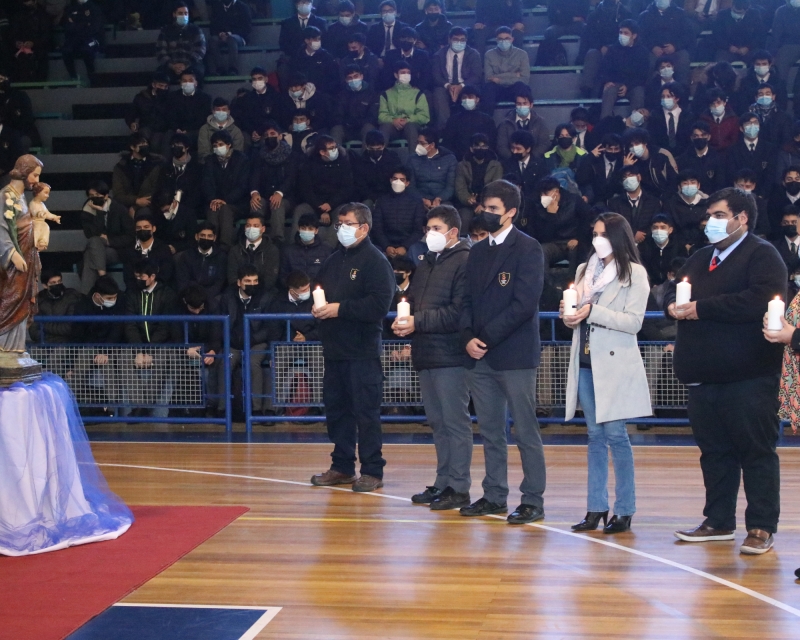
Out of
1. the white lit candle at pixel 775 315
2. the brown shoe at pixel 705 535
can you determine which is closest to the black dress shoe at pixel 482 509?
the brown shoe at pixel 705 535

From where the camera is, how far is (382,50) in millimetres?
14867

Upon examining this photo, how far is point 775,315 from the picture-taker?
205 inches

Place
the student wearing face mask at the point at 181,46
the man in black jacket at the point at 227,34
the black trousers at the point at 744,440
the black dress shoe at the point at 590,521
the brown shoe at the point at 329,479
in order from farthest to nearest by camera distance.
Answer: the man in black jacket at the point at 227,34, the student wearing face mask at the point at 181,46, the brown shoe at the point at 329,479, the black dress shoe at the point at 590,521, the black trousers at the point at 744,440

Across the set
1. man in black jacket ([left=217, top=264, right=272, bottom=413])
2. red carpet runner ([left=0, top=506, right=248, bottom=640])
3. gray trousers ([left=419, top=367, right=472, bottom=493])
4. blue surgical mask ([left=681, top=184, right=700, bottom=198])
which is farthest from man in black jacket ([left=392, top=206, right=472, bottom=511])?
blue surgical mask ([left=681, top=184, right=700, bottom=198])

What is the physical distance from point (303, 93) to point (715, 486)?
30.1 ft

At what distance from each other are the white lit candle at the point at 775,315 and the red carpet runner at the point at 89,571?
3.26m

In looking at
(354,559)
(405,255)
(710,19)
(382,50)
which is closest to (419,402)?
(405,255)

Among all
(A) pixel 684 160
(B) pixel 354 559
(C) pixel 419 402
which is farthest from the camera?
(A) pixel 684 160

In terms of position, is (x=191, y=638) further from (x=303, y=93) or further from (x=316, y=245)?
(x=303, y=93)

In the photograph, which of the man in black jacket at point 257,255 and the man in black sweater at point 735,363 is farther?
the man in black jacket at point 257,255

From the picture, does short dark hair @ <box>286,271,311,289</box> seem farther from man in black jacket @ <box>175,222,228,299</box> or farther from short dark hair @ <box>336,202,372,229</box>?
short dark hair @ <box>336,202,372,229</box>

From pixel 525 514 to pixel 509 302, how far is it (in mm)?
1265

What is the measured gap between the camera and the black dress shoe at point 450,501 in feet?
22.9

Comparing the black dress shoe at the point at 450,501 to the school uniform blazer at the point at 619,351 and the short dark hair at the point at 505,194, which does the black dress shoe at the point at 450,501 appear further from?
the short dark hair at the point at 505,194
